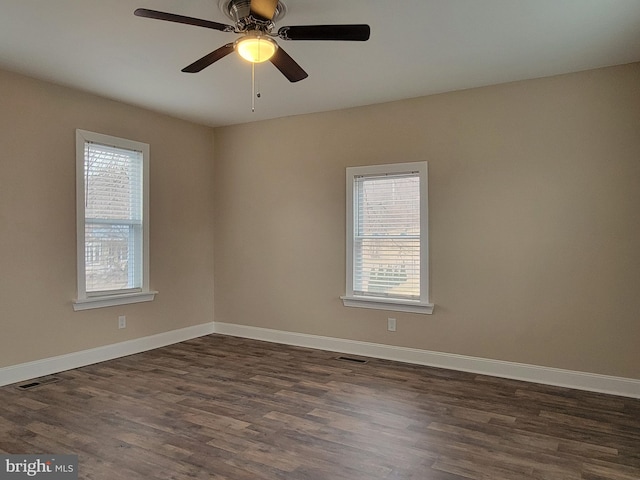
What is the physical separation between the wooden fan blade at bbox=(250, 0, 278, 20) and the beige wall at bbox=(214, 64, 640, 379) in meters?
2.34

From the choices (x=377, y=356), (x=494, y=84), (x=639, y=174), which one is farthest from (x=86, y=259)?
(x=639, y=174)

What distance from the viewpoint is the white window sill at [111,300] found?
13.9 feet

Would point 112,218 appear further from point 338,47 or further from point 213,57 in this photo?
point 338,47

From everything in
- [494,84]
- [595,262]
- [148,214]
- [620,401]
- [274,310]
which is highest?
[494,84]

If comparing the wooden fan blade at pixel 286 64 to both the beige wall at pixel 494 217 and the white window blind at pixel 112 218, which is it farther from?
the white window blind at pixel 112 218

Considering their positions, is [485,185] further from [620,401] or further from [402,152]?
[620,401]

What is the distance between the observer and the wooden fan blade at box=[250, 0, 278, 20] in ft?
7.61

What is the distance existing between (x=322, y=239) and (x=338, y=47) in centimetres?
221

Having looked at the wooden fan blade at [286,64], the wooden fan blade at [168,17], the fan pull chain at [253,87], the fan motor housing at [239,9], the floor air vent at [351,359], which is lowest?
the floor air vent at [351,359]

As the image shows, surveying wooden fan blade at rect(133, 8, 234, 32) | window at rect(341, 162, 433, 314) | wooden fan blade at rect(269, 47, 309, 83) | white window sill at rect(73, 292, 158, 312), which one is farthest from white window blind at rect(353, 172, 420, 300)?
wooden fan blade at rect(133, 8, 234, 32)

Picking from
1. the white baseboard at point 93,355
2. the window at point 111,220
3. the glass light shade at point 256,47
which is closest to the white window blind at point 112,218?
the window at point 111,220

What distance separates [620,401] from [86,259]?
4.74 metres

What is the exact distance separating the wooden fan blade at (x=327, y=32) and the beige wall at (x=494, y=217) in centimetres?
214

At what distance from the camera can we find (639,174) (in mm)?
3488
